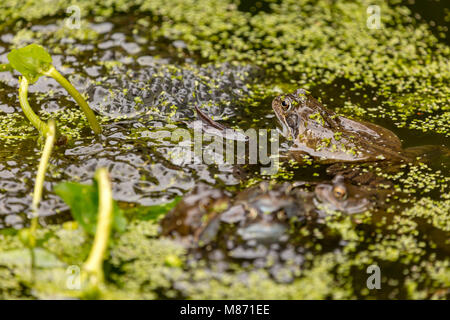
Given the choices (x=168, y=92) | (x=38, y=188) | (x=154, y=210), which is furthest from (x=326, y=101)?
(x=38, y=188)

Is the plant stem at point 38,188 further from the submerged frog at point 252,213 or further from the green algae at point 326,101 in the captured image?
the submerged frog at point 252,213

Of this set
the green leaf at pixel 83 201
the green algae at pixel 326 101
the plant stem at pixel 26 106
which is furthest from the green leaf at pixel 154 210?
the plant stem at pixel 26 106

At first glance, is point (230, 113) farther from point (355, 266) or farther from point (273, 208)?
point (355, 266)

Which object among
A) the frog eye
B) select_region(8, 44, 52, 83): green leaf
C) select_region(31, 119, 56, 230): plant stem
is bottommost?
the frog eye

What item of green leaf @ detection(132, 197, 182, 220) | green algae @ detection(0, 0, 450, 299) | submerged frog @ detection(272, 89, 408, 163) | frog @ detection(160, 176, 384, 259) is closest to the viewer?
green algae @ detection(0, 0, 450, 299)

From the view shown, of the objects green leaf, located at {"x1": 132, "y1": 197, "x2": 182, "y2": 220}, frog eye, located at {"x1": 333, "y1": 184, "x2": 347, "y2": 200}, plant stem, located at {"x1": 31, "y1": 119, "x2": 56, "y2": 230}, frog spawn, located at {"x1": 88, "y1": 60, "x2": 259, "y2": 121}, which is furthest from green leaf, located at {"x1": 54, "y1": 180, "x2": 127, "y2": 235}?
frog spawn, located at {"x1": 88, "y1": 60, "x2": 259, "y2": 121}

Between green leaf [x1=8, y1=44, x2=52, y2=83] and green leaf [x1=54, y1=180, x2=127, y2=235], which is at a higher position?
green leaf [x1=8, y1=44, x2=52, y2=83]

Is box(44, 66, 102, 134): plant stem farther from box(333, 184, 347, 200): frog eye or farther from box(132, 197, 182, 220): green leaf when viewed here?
box(333, 184, 347, 200): frog eye
